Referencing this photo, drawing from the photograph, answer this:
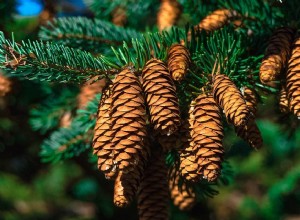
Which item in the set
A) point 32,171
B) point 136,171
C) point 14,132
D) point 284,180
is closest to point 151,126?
point 136,171

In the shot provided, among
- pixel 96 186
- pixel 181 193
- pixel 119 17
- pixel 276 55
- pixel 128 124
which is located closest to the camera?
pixel 128 124

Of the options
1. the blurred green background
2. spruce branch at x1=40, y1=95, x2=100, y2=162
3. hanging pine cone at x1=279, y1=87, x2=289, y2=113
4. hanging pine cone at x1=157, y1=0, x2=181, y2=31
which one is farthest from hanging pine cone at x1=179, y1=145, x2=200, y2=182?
the blurred green background

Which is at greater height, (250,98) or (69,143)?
(69,143)

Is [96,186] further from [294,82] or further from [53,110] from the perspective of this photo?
[294,82]

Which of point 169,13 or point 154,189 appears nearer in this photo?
point 154,189

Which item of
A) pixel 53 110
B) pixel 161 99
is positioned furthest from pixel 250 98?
pixel 53 110

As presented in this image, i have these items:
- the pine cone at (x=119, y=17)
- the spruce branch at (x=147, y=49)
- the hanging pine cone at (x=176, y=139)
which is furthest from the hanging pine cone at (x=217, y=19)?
the pine cone at (x=119, y=17)

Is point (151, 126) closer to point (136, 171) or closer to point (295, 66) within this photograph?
point (136, 171)
